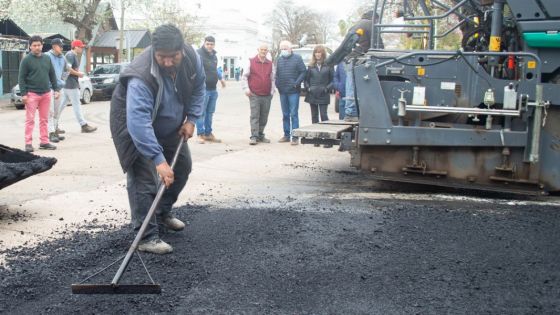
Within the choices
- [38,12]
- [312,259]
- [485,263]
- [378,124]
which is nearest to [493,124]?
[378,124]

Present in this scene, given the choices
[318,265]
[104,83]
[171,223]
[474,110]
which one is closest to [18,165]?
[171,223]

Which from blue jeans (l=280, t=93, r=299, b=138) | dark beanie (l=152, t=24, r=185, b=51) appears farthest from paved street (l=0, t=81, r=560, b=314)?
blue jeans (l=280, t=93, r=299, b=138)

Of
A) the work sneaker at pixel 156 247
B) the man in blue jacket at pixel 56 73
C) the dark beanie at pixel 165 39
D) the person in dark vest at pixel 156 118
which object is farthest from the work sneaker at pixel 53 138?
the dark beanie at pixel 165 39

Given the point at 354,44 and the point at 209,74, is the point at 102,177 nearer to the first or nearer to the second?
the point at 209,74

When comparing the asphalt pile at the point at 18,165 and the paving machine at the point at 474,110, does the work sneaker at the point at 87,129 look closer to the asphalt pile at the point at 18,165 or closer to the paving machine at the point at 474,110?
the asphalt pile at the point at 18,165

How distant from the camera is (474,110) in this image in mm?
6375

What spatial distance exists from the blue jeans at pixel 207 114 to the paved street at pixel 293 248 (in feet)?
10.9

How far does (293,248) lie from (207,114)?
691cm

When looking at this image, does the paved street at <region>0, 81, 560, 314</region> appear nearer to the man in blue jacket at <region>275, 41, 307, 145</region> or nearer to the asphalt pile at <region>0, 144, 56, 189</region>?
the asphalt pile at <region>0, 144, 56, 189</region>

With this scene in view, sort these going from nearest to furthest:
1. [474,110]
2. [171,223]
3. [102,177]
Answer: [171,223], [474,110], [102,177]

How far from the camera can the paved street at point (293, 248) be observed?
3.59 meters

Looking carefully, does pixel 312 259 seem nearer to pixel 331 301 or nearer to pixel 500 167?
pixel 331 301

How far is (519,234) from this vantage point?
5016 millimetres

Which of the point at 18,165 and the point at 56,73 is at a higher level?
the point at 56,73
